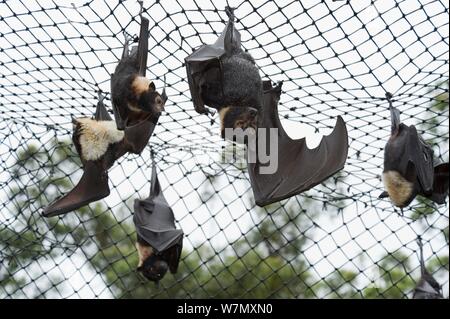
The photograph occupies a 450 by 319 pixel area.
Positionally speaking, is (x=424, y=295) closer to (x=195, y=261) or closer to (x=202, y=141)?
(x=202, y=141)

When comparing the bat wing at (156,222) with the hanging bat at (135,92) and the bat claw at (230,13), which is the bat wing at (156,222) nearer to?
the hanging bat at (135,92)

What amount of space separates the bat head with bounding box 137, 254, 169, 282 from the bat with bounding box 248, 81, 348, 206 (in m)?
0.77

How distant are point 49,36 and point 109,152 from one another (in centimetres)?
81

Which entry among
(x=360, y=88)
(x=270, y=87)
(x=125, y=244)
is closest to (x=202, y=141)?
(x=360, y=88)

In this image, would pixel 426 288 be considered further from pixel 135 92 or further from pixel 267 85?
pixel 135 92

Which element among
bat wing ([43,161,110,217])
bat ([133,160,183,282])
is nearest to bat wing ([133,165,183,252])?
bat ([133,160,183,282])

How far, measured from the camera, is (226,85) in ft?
9.23

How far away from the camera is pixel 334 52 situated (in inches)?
145

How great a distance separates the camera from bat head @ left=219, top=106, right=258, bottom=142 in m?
2.77

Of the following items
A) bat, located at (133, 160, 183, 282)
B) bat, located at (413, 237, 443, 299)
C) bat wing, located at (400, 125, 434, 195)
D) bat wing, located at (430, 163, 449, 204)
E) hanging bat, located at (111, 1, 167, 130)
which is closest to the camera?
hanging bat, located at (111, 1, 167, 130)

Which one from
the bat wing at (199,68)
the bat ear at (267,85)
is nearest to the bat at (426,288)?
the bat ear at (267,85)

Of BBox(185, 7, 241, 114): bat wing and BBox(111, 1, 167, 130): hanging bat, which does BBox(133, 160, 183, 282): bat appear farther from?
BBox(185, 7, 241, 114): bat wing
